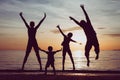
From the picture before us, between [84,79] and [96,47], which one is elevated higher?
[96,47]

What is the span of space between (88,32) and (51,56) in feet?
12.3

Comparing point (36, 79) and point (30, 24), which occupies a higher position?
point (30, 24)

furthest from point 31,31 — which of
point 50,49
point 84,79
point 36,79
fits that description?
point 84,79

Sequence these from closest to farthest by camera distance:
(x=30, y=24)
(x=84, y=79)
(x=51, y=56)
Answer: (x=84, y=79)
(x=30, y=24)
(x=51, y=56)

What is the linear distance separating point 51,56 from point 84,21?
12.4ft

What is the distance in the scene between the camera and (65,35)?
54.4 ft

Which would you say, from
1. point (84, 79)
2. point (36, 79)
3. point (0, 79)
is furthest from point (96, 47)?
point (0, 79)

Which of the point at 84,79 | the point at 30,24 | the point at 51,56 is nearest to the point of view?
the point at 84,79

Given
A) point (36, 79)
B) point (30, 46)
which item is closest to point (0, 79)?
point (36, 79)

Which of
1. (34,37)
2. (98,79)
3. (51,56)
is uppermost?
(34,37)

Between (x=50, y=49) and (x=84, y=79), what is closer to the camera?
(x=84, y=79)

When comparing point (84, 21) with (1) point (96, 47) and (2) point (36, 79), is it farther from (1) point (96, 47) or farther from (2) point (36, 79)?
(2) point (36, 79)

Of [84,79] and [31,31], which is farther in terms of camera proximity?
[31,31]

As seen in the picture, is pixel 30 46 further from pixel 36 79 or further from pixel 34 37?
pixel 36 79
